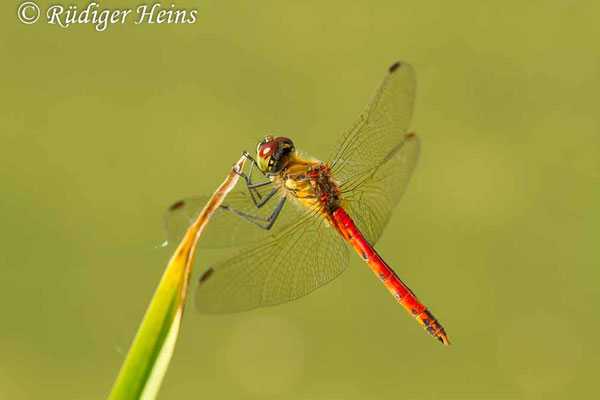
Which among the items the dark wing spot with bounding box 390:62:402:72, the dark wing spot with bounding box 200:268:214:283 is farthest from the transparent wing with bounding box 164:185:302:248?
the dark wing spot with bounding box 390:62:402:72

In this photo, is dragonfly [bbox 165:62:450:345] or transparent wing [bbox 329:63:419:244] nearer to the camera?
dragonfly [bbox 165:62:450:345]

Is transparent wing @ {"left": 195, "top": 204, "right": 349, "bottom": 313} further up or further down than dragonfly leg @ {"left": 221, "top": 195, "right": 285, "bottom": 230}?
further down

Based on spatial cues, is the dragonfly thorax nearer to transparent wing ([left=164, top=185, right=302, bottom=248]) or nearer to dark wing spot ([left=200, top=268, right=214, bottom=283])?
transparent wing ([left=164, top=185, right=302, bottom=248])

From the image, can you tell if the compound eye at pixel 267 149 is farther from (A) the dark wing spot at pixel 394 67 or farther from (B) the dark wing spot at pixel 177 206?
(A) the dark wing spot at pixel 394 67

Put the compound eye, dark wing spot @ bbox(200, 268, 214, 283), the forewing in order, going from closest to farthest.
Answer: dark wing spot @ bbox(200, 268, 214, 283) < the compound eye < the forewing

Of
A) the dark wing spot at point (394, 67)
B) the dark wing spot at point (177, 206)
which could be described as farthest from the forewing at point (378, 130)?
the dark wing spot at point (177, 206)

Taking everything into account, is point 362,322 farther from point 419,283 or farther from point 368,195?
point 368,195

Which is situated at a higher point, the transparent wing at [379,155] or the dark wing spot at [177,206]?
the dark wing spot at [177,206]
